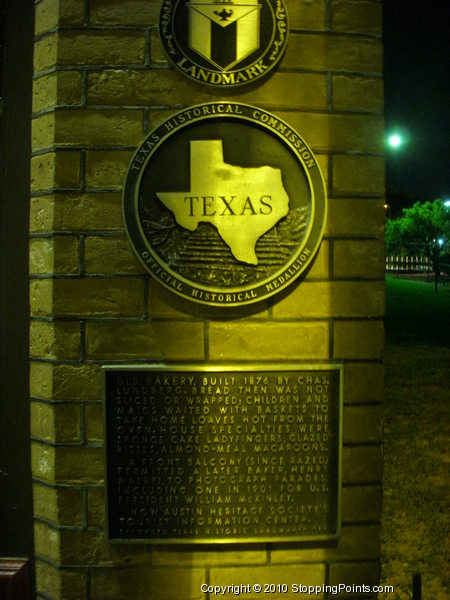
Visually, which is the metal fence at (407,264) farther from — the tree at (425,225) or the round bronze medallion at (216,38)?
the round bronze medallion at (216,38)

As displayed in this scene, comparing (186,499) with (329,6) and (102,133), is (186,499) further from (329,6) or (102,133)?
(329,6)

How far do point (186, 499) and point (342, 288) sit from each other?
1180 millimetres

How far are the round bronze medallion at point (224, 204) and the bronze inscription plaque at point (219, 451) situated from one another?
42 cm

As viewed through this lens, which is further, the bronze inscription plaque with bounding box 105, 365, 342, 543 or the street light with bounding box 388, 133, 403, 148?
the street light with bounding box 388, 133, 403, 148

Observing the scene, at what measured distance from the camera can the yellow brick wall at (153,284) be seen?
8.21 feet

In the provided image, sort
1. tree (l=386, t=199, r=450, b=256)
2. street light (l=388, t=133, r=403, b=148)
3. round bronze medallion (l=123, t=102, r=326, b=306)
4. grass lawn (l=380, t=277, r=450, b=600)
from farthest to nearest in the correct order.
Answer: tree (l=386, t=199, r=450, b=256), street light (l=388, t=133, r=403, b=148), grass lawn (l=380, t=277, r=450, b=600), round bronze medallion (l=123, t=102, r=326, b=306)

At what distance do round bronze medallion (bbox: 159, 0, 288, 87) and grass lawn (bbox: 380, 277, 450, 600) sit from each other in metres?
2.92

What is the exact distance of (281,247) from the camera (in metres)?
2.51

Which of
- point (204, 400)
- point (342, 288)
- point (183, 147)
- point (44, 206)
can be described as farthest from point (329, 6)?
point (204, 400)

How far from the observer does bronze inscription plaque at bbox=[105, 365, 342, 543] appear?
2506mm

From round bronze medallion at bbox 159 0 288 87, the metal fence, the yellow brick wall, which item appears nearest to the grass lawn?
the yellow brick wall

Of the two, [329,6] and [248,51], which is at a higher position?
[329,6]

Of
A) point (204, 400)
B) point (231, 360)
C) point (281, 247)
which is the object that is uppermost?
point (281, 247)
